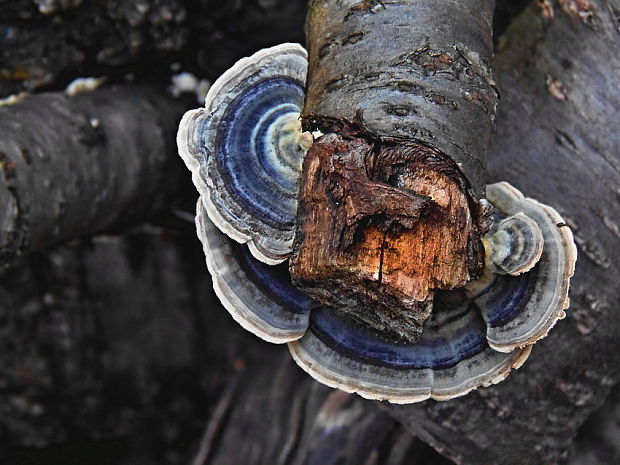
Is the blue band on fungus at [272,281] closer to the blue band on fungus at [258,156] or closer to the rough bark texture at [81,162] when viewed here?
the blue band on fungus at [258,156]

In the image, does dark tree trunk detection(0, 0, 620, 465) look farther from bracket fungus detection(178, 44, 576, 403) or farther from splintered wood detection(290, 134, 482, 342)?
splintered wood detection(290, 134, 482, 342)

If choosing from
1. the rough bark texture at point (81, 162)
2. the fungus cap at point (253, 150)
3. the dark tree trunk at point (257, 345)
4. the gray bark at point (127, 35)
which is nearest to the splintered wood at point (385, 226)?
the fungus cap at point (253, 150)

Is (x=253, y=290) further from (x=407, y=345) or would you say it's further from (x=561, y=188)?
(x=561, y=188)

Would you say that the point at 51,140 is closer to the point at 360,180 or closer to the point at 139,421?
the point at 360,180

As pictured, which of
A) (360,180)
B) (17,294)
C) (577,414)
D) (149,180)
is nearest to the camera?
(360,180)

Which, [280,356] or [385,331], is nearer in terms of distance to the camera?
[385,331]

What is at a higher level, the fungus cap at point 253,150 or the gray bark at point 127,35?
the fungus cap at point 253,150

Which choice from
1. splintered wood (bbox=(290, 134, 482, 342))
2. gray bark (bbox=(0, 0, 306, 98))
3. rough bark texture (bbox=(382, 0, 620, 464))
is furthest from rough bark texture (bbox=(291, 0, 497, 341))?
gray bark (bbox=(0, 0, 306, 98))

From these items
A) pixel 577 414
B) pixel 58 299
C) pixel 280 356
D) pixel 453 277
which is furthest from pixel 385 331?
pixel 58 299

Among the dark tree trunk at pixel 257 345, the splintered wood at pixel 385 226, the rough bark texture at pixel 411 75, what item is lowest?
the dark tree trunk at pixel 257 345
